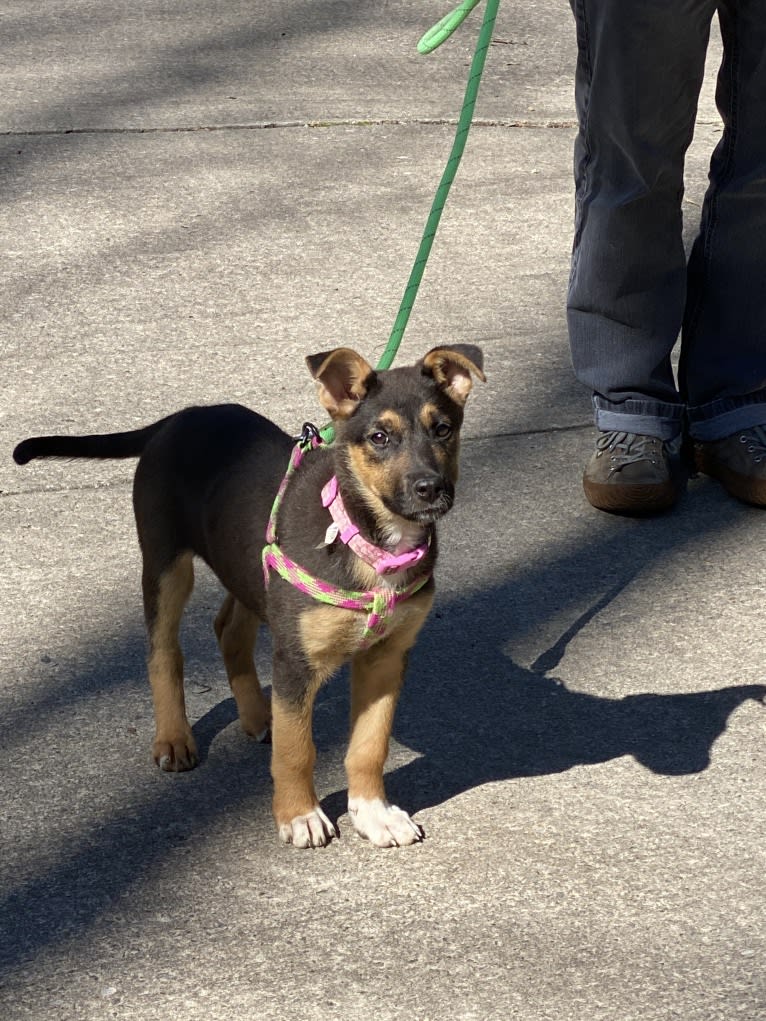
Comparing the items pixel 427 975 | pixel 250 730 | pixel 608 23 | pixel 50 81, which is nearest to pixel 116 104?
pixel 50 81

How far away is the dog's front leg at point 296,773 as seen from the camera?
336 cm

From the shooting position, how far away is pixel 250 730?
386 centimetres

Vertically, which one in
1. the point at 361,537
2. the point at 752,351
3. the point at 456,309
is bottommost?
the point at 456,309

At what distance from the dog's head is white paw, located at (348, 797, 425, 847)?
728 mm

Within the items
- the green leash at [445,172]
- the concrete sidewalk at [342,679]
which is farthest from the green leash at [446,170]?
the concrete sidewalk at [342,679]

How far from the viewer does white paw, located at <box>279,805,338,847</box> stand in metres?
3.43

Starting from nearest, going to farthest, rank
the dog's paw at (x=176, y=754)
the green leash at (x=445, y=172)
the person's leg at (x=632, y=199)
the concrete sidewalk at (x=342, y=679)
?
the concrete sidewalk at (x=342, y=679)
the dog's paw at (x=176, y=754)
the green leash at (x=445, y=172)
the person's leg at (x=632, y=199)

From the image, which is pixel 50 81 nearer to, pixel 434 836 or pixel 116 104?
pixel 116 104

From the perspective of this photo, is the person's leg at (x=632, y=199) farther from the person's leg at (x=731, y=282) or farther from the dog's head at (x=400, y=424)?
the dog's head at (x=400, y=424)

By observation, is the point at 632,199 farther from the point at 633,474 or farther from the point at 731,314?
the point at 633,474

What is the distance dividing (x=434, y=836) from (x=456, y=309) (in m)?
3.37

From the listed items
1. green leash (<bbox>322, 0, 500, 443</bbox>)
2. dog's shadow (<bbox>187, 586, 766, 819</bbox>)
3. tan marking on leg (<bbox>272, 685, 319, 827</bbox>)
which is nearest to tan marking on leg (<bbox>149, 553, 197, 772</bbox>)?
dog's shadow (<bbox>187, 586, 766, 819</bbox>)

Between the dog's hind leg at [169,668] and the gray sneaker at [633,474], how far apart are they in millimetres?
1761

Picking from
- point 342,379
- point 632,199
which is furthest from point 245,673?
point 632,199
